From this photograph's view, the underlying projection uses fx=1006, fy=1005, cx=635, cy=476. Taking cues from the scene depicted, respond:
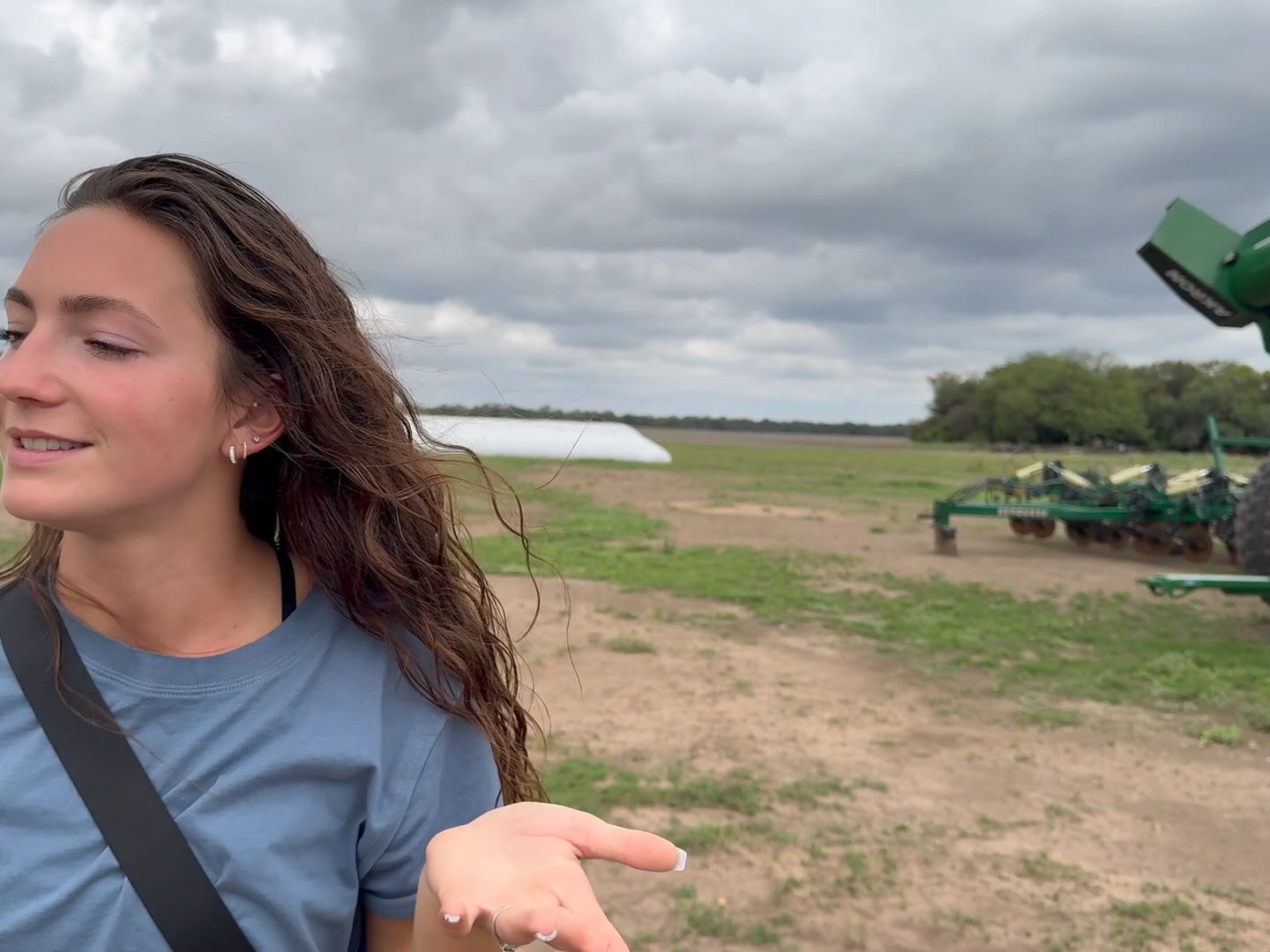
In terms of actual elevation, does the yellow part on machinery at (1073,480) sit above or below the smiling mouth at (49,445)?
below

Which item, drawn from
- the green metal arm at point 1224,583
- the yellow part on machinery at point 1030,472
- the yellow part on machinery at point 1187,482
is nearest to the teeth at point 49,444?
the green metal arm at point 1224,583

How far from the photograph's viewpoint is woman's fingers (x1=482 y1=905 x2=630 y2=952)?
0.91 metres

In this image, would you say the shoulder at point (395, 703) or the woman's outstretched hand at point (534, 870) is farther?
the shoulder at point (395, 703)

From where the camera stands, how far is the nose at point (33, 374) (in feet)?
3.86


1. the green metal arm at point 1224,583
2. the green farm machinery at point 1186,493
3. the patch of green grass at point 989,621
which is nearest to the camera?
the green farm machinery at point 1186,493

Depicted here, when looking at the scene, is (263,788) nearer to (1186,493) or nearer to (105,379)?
(105,379)

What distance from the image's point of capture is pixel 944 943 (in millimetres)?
3152

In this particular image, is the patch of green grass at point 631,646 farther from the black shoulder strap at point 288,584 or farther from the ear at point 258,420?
the ear at point 258,420

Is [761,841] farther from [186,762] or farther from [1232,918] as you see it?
[186,762]

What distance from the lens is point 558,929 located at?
917mm

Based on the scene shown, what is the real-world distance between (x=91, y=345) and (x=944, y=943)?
300 centimetres

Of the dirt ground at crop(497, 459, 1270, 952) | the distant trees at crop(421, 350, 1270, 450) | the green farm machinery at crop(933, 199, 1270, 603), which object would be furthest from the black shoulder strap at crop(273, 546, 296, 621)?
the distant trees at crop(421, 350, 1270, 450)

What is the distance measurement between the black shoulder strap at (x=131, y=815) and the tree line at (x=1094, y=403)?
53639 millimetres

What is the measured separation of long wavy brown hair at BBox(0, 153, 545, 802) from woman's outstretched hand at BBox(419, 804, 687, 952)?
0.37 meters
